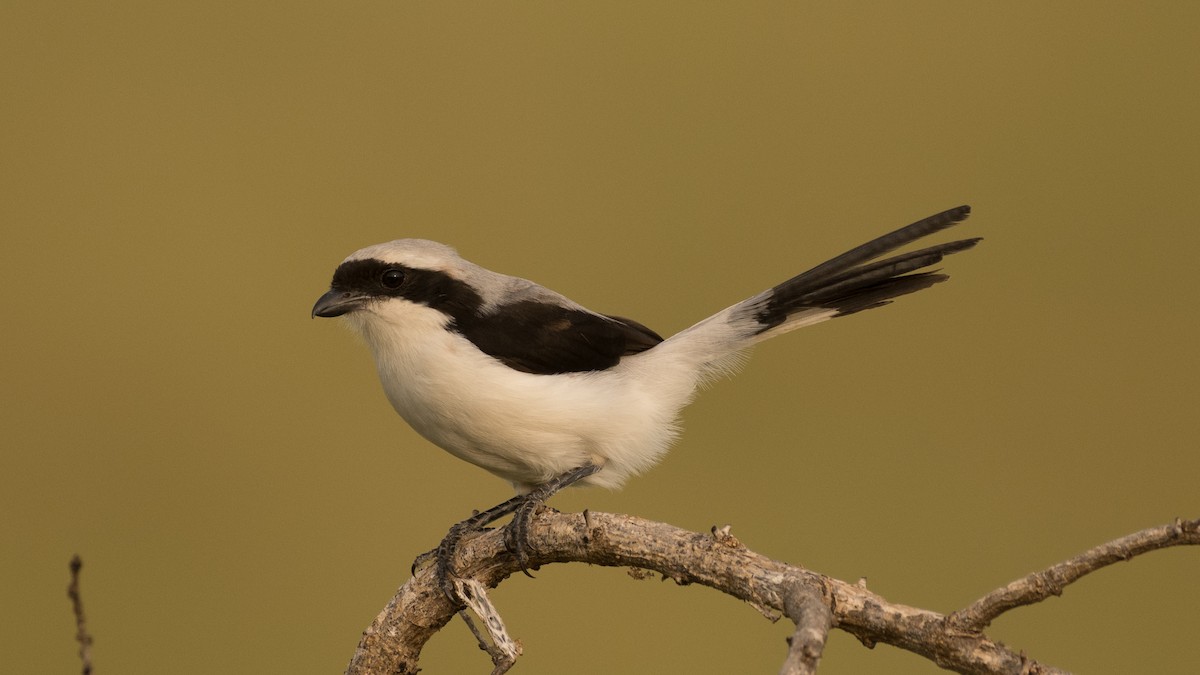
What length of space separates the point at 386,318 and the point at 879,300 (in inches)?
60.7

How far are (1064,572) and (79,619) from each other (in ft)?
5.55

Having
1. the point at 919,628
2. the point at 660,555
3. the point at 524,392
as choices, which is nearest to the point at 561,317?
the point at 524,392

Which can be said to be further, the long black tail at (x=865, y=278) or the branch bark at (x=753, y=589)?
→ the long black tail at (x=865, y=278)

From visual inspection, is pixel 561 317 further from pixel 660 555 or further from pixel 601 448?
pixel 660 555

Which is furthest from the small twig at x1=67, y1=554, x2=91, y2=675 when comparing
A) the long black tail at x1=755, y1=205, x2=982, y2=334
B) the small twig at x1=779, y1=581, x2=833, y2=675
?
the long black tail at x1=755, y1=205, x2=982, y2=334

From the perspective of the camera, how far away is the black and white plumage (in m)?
3.31

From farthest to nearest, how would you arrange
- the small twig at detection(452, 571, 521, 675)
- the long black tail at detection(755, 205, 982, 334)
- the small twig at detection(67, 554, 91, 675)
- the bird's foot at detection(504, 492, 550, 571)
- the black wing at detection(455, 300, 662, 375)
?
the black wing at detection(455, 300, 662, 375), the long black tail at detection(755, 205, 982, 334), the bird's foot at detection(504, 492, 550, 571), the small twig at detection(452, 571, 521, 675), the small twig at detection(67, 554, 91, 675)

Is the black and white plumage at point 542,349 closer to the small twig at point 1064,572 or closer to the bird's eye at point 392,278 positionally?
the bird's eye at point 392,278

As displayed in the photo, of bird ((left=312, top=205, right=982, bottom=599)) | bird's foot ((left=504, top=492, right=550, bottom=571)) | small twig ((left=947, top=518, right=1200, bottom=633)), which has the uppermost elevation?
bird ((left=312, top=205, right=982, bottom=599))

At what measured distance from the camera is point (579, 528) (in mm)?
2824

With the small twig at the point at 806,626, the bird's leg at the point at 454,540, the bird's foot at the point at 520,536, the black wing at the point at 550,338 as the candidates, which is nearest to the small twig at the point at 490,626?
the bird's leg at the point at 454,540

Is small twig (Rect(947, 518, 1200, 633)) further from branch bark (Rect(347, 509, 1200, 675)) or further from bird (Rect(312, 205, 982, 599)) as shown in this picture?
bird (Rect(312, 205, 982, 599))

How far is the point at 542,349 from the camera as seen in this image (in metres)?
3.49

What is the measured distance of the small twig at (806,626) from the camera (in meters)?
1.92
